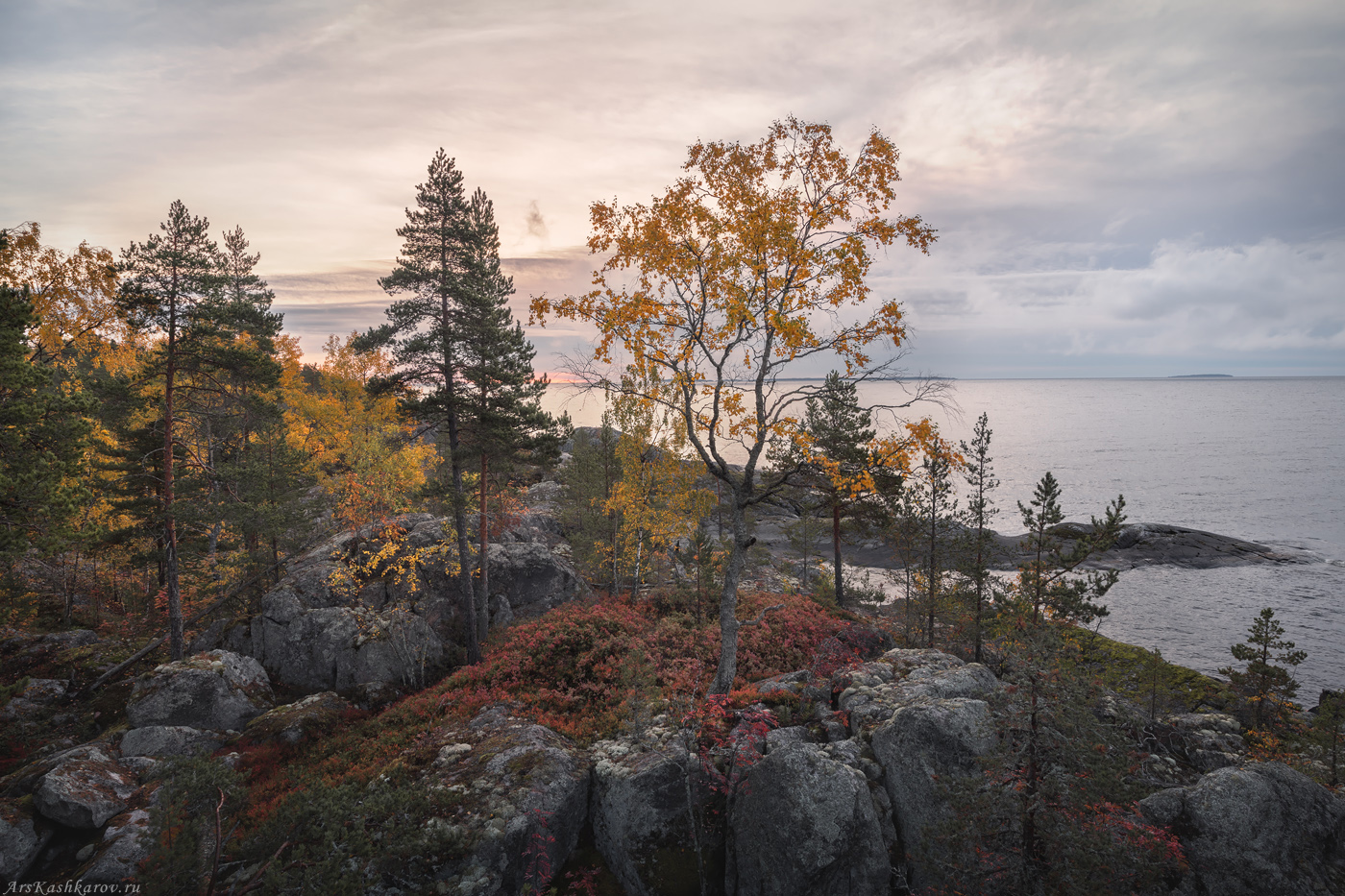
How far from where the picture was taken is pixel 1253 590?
41.8 metres

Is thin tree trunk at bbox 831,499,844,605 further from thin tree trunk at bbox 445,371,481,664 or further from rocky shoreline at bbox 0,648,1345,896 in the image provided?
thin tree trunk at bbox 445,371,481,664

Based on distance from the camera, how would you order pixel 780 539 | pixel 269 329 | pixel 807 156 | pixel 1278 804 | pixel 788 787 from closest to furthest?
pixel 1278 804, pixel 788 787, pixel 807 156, pixel 269 329, pixel 780 539

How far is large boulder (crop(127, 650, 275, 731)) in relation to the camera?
49.8 feet

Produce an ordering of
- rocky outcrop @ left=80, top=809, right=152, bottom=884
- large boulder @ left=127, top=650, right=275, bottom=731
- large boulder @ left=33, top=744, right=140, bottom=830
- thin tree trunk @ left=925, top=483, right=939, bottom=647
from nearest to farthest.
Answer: rocky outcrop @ left=80, top=809, right=152, bottom=884 < large boulder @ left=33, top=744, right=140, bottom=830 < large boulder @ left=127, top=650, right=275, bottom=731 < thin tree trunk @ left=925, top=483, right=939, bottom=647

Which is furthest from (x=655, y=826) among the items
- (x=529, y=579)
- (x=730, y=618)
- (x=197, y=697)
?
(x=529, y=579)

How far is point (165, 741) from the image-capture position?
13.5 metres

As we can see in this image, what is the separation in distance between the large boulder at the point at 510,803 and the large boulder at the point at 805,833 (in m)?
3.06

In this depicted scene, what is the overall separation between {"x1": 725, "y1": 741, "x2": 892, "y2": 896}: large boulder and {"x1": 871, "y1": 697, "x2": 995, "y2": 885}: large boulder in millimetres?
591

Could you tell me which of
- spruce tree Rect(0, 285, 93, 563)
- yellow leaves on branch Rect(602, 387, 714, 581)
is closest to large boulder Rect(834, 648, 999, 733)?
yellow leaves on branch Rect(602, 387, 714, 581)

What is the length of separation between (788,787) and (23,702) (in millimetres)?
23036

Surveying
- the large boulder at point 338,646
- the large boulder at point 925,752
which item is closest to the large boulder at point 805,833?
the large boulder at point 925,752

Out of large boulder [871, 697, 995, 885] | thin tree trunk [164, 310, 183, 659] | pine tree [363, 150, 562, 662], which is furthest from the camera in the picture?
pine tree [363, 150, 562, 662]

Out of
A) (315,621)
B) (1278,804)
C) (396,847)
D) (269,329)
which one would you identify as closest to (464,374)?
(315,621)

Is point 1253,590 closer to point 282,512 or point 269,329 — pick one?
point 282,512
